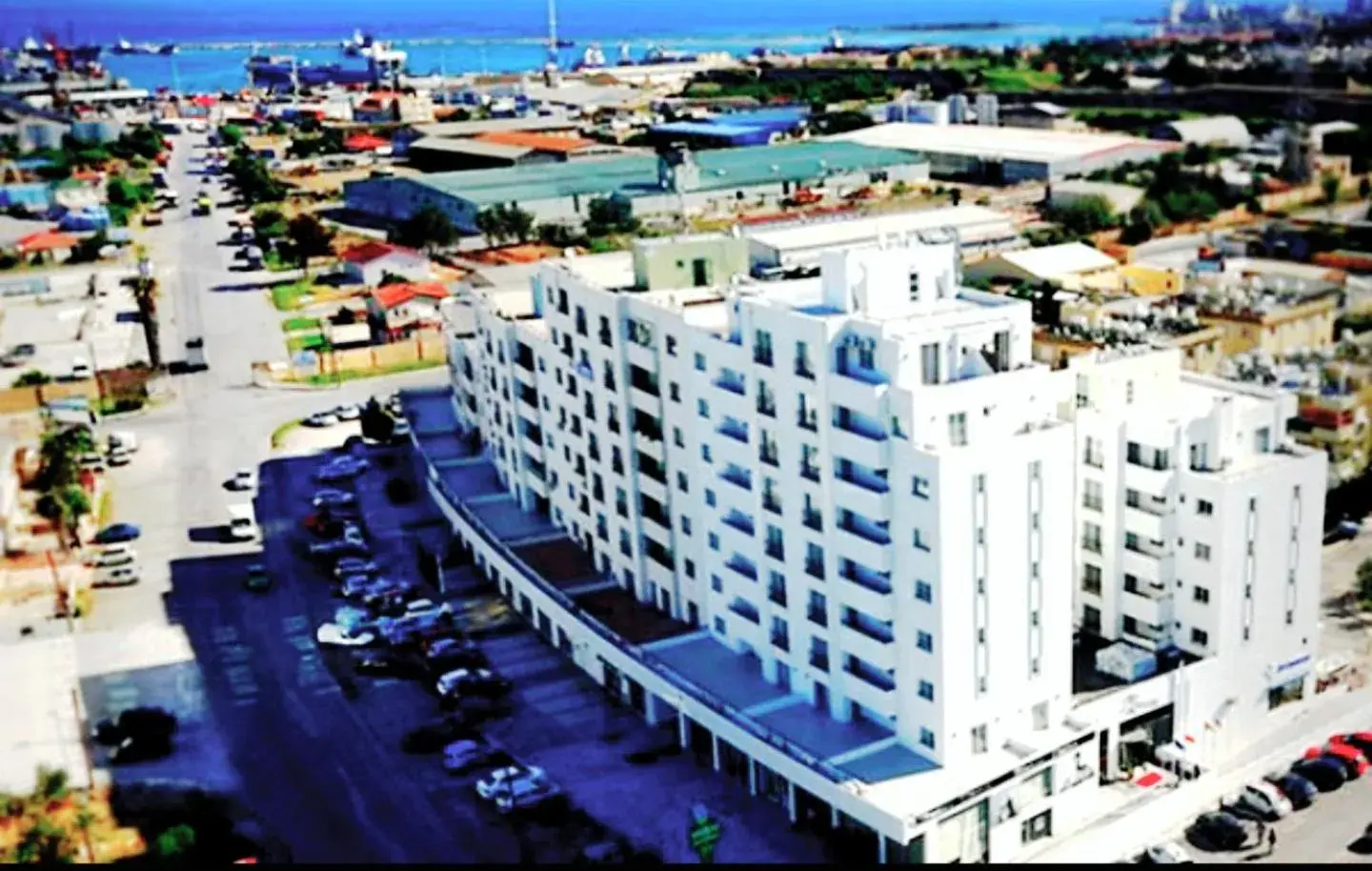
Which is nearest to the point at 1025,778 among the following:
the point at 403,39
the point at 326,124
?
the point at 326,124

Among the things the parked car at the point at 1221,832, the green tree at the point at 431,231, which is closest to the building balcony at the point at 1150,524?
the parked car at the point at 1221,832

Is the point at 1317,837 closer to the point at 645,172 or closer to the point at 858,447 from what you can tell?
the point at 858,447

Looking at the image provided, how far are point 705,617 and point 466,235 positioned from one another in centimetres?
1931

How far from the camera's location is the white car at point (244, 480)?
48.7 ft

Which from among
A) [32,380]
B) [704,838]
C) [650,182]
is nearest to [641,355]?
[704,838]

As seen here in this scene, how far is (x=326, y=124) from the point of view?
45.3m

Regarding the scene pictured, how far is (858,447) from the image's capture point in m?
7.79

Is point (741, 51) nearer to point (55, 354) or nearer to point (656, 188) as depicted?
point (656, 188)

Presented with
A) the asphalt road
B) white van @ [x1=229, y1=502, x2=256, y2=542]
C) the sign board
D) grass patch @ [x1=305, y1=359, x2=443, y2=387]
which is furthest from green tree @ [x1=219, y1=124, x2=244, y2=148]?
the sign board

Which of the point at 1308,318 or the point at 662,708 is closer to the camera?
the point at 662,708

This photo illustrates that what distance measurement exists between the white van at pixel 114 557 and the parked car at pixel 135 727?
124 inches

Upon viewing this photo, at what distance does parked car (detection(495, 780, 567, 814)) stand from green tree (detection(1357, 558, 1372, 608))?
6.11 metres

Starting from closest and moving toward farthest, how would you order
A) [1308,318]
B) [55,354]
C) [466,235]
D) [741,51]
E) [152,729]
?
[152,729], [1308,318], [55,354], [466,235], [741,51]

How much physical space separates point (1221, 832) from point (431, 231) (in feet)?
69.1
